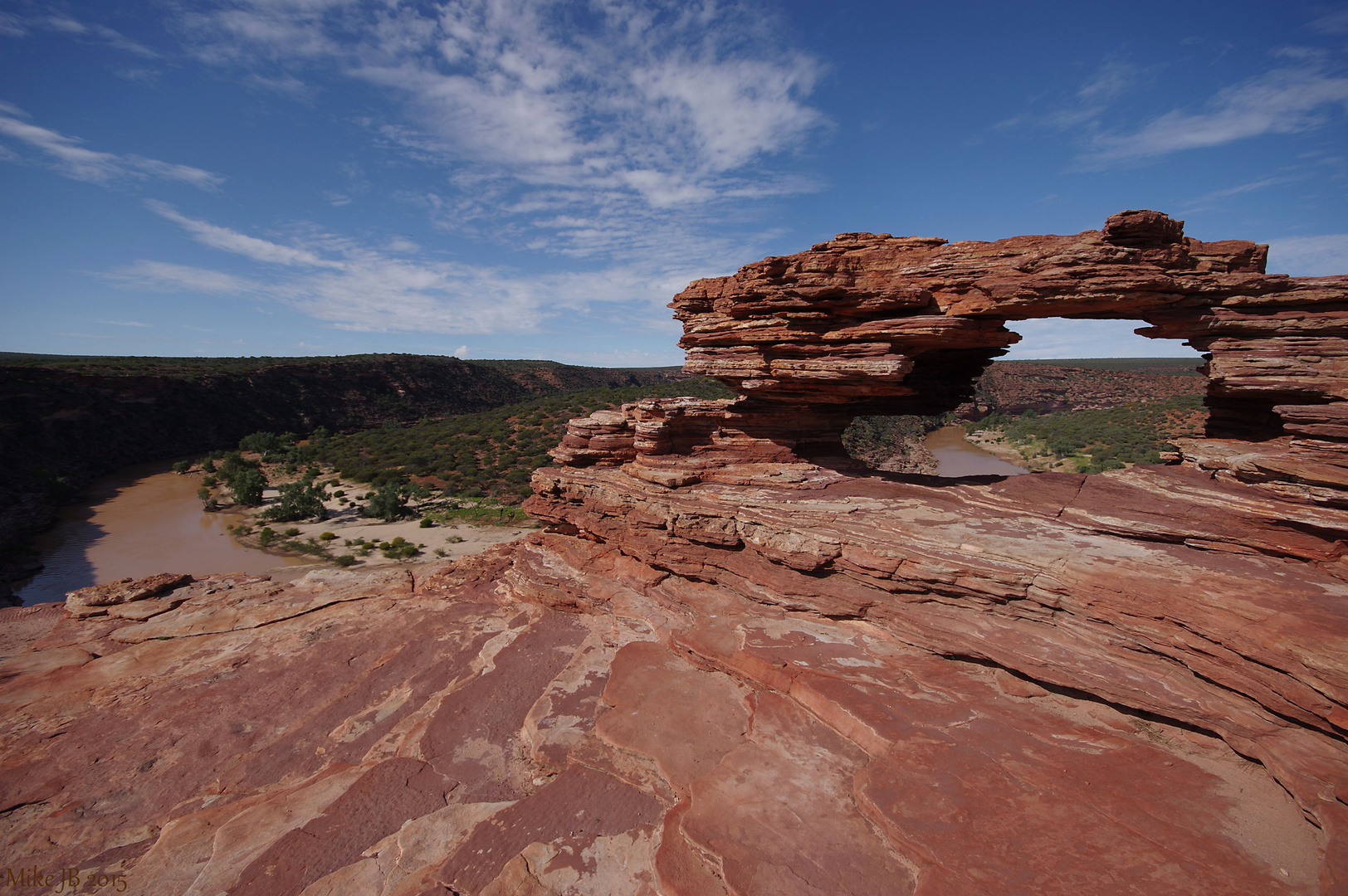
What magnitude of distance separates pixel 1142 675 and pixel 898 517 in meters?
3.85

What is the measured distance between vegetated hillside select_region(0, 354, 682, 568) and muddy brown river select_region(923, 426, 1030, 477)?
6374cm

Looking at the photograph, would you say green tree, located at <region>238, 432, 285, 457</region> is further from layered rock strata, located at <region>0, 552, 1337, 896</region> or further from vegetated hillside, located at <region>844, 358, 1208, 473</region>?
vegetated hillside, located at <region>844, 358, 1208, 473</region>

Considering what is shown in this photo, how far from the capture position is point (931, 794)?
18.6ft

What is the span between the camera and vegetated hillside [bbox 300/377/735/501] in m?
39.3

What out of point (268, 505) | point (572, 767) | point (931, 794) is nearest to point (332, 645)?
point (572, 767)

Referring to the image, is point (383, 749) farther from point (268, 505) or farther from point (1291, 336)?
point (268, 505)

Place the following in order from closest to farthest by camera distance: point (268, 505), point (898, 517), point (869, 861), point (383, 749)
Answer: point (869, 861), point (383, 749), point (898, 517), point (268, 505)

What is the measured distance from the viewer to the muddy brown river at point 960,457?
4556 centimetres

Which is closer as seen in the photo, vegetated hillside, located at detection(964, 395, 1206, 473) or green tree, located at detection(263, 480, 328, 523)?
green tree, located at detection(263, 480, 328, 523)

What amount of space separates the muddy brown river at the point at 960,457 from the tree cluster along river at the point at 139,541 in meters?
1.44

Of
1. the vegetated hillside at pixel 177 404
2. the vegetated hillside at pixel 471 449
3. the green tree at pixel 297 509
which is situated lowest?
the green tree at pixel 297 509

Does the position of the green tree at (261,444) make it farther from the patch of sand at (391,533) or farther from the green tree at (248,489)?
the patch of sand at (391,533)

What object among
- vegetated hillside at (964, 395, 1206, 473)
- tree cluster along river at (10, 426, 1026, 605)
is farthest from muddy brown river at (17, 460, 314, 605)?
vegetated hillside at (964, 395, 1206, 473)

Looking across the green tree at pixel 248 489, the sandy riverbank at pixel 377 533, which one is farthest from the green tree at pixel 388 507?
the green tree at pixel 248 489
